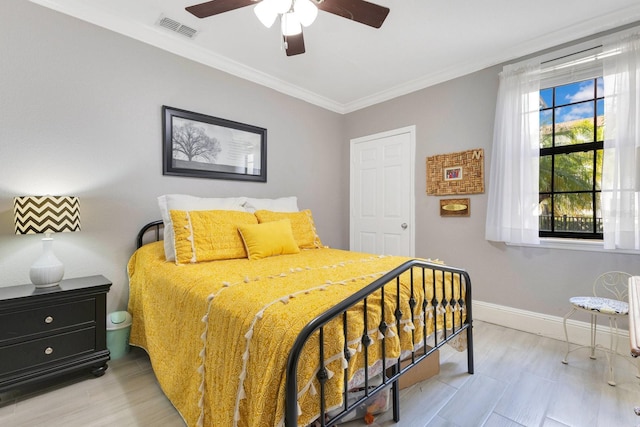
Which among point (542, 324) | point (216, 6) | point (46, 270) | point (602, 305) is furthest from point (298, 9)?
point (542, 324)

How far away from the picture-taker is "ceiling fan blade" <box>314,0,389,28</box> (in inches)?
62.6

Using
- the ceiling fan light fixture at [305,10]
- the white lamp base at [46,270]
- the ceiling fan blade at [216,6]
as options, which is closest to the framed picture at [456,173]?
the ceiling fan light fixture at [305,10]

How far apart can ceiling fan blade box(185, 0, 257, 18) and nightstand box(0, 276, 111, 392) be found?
1.86 meters

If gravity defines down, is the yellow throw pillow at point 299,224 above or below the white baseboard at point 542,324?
above

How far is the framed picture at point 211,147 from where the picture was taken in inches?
108

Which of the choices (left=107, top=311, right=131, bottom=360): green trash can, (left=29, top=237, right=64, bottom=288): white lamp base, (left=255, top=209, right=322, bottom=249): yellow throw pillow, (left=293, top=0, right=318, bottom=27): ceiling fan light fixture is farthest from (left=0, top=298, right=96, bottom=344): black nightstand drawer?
(left=293, top=0, right=318, bottom=27): ceiling fan light fixture

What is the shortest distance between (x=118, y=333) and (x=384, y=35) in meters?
3.26

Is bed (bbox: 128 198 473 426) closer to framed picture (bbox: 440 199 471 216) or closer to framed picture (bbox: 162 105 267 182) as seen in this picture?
framed picture (bbox: 162 105 267 182)

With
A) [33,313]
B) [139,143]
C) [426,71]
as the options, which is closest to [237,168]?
[139,143]

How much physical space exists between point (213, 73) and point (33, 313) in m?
2.44

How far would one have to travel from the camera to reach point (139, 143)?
2.56m

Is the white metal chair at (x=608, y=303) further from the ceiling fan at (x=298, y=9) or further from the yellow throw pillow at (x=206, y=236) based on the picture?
the yellow throw pillow at (x=206, y=236)

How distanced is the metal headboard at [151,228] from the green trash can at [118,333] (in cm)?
57

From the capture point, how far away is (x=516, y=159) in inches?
108
